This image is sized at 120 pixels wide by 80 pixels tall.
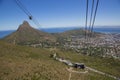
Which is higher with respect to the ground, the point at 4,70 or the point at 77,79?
the point at 4,70

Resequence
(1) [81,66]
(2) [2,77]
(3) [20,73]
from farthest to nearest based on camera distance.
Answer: (1) [81,66] → (3) [20,73] → (2) [2,77]

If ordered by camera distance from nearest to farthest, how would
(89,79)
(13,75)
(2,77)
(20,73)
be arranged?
1. (2,77)
2. (13,75)
3. (20,73)
4. (89,79)

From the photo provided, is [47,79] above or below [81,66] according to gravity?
above

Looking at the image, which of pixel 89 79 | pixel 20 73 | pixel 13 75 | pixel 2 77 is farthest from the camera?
pixel 89 79

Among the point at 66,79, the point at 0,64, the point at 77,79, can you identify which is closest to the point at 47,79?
the point at 66,79

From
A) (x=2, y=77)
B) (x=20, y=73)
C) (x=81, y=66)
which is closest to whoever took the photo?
(x=2, y=77)

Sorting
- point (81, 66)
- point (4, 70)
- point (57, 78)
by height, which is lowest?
point (81, 66)

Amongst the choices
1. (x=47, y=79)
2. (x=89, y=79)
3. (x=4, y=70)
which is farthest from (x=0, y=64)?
(x=89, y=79)

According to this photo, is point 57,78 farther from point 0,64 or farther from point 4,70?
point 0,64

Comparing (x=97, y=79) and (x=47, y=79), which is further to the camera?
(x=97, y=79)

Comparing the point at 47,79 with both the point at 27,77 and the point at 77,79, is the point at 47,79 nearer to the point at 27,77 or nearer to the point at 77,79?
the point at 27,77
